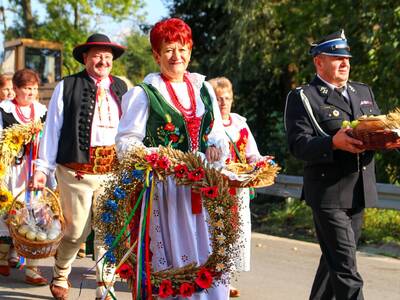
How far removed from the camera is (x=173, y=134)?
4.78m

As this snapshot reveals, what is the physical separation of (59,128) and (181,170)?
227 centimetres

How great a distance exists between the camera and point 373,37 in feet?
43.1

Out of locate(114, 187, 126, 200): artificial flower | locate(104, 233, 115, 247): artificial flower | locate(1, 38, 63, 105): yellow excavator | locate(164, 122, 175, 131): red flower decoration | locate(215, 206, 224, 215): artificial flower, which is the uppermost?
locate(1, 38, 63, 105): yellow excavator

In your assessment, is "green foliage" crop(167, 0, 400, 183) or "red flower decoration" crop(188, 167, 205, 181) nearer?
"red flower decoration" crop(188, 167, 205, 181)

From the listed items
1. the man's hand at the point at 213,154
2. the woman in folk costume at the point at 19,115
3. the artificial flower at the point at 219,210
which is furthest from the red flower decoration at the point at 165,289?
the woman in folk costume at the point at 19,115

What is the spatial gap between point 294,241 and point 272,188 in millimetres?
2250

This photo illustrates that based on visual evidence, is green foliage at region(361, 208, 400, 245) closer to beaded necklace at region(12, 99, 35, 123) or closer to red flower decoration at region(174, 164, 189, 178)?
beaded necklace at region(12, 99, 35, 123)

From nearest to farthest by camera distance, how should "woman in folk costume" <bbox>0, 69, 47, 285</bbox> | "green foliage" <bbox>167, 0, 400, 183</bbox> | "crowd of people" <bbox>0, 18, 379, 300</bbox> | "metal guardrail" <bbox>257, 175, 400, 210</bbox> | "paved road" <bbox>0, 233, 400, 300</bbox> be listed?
"crowd of people" <bbox>0, 18, 379, 300</bbox> → "paved road" <bbox>0, 233, 400, 300</bbox> → "woman in folk costume" <bbox>0, 69, 47, 285</bbox> → "metal guardrail" <bbox>257, 175, 400, 210</bbox> → "green foliage" <bbox>167, 0, 400, 183</bbox>

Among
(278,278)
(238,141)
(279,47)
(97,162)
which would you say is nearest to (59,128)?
(97,162)

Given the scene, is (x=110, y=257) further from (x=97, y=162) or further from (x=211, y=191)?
(x=97, y=162)

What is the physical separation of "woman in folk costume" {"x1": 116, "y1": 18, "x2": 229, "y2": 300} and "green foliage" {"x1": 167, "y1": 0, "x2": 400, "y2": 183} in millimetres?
7898

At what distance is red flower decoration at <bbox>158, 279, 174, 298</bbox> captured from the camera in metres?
4.57

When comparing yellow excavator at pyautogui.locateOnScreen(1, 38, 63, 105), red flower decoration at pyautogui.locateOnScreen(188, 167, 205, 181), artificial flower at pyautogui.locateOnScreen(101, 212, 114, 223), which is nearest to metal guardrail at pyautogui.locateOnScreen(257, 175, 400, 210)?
artificial flower at pyautogui.locateOnScreen(101, 212, 114, 223)

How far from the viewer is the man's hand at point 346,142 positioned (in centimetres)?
462
